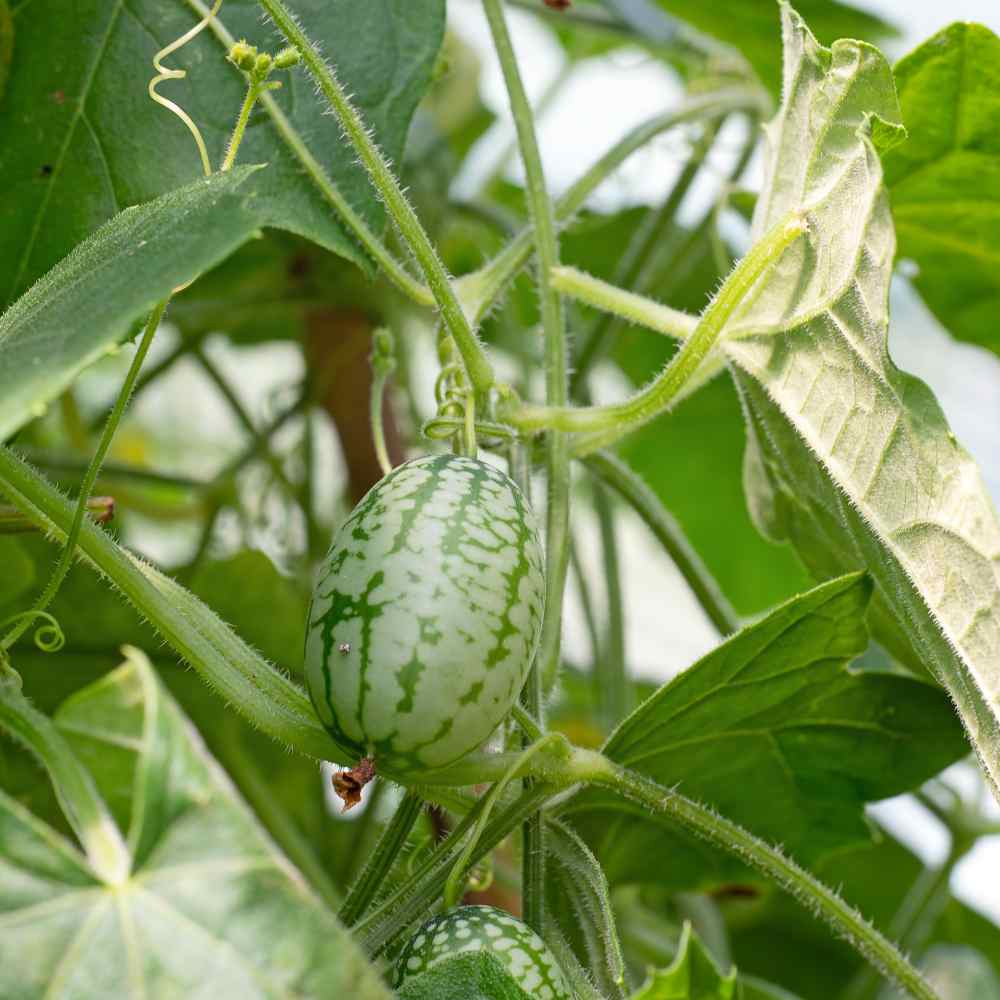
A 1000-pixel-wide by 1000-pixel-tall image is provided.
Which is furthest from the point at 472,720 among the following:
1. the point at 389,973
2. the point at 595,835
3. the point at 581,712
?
the point at 581,712

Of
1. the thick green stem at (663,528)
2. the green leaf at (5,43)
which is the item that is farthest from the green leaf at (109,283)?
the thick green stem at (663,528)

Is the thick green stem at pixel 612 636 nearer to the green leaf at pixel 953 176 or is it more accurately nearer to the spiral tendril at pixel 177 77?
the green leaf at pixel 953 176

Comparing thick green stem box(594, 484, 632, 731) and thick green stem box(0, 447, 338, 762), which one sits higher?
thick green stem box(0, 447, 338, 762)

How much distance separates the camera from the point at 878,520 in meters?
0.65

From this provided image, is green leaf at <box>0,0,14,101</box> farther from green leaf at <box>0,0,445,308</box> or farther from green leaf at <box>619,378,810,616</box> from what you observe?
green leaf at <box>619,378,810,616</box>

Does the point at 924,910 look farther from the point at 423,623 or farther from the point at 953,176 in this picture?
the point at 423,623

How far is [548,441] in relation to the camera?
76 centimetres

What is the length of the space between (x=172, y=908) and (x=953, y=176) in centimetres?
68

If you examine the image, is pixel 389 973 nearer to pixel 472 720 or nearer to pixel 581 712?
pixel 472 720

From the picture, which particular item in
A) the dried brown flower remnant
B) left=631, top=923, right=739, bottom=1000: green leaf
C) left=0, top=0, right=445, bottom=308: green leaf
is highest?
left=0, top=0, right=445, bottom=308: green leaf

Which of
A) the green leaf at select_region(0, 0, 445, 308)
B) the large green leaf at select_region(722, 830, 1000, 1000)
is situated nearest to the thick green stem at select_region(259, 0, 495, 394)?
the green leaf at select_region(0, 0, 445, 308)

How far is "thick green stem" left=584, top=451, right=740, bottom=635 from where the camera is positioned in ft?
2.87

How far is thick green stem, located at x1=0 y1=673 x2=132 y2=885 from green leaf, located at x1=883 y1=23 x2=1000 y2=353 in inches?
23.0

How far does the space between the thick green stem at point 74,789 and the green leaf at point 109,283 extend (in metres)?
0.13
